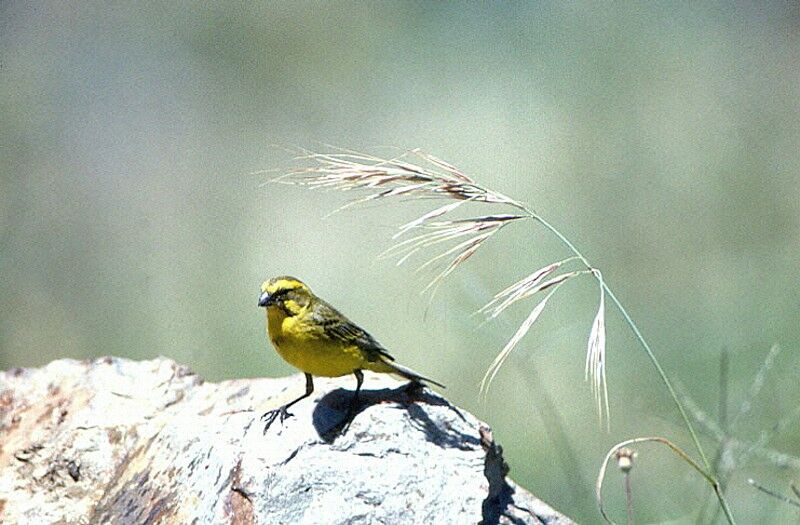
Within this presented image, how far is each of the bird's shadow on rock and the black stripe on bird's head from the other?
0.99 feet

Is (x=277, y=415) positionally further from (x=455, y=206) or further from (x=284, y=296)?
(x=455, y=206)

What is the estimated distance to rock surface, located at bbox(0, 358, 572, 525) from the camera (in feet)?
11.4

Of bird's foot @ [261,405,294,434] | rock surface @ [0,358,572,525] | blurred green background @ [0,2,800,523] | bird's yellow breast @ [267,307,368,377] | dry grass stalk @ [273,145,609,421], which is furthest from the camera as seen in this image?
blurred green background @ [0,2,800,523]

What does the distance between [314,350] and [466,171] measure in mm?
4004

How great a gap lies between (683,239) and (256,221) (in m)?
2.31

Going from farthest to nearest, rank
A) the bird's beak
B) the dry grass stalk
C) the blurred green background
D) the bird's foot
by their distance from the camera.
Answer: the blurred green background
the bird's beak
the bird's foot
the dry grass stalk

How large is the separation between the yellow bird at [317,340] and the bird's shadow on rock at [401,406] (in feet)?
0.11

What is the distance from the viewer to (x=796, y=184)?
7.95 m

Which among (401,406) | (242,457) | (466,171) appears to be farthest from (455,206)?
(466,171)

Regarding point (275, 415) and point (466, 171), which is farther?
point (466, 171)

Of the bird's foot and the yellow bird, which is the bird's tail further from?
the bird's foot

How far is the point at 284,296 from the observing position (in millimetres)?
4109

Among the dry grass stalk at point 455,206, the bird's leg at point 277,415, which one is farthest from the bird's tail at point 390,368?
the dry grass stalk at point 455,206

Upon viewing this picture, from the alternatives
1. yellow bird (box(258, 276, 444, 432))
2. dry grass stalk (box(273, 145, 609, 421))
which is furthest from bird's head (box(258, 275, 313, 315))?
dry grass stalk (box(273, 145, 609, 421))
